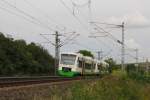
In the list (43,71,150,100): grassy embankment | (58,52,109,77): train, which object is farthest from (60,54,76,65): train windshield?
(43,71,150,100): grassy embankment

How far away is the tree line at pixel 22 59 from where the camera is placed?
5638 centimetres

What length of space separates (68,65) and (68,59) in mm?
923

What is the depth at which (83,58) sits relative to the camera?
5191 cm

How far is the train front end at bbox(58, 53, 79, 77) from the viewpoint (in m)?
48.4

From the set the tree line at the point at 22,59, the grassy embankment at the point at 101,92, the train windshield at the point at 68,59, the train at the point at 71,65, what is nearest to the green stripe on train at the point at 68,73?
the train at the point at 71,65

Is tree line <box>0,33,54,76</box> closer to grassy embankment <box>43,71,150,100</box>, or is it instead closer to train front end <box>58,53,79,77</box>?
train front end <box>58,53,79,77</box>

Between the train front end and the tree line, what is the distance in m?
9.17

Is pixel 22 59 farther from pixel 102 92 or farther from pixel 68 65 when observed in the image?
pixel 102 92

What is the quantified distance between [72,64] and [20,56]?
15.0m

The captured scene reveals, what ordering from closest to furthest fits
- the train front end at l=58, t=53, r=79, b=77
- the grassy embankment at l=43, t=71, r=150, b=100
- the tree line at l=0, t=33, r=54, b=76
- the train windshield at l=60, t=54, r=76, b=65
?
the grassy embankment at l=43, t=71, r=150, b=100
the train front end at l=58, t=53, r=79, b=77
the train windshield at l=60, t=54, r=76, b=65
the tree line at l=0, t=33, r=54, b=76

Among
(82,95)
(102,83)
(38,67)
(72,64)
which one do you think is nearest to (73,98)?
(82,95)

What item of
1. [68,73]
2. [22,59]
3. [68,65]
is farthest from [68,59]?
[22,59]

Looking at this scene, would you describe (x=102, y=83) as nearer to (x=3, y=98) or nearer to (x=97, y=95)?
(x=97, y=95)

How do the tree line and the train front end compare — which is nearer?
the train front end
